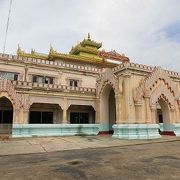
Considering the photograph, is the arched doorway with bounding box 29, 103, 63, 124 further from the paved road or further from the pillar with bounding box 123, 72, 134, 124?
the paved road

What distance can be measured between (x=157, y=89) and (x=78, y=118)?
9.47 m

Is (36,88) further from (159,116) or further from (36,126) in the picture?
(159,116)

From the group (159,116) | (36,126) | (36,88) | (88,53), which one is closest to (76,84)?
(36,88)

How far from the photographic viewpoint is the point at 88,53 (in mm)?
31547

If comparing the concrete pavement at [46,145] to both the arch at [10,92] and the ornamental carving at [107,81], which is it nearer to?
the arch at [10,92]

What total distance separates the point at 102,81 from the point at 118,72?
2.55 m

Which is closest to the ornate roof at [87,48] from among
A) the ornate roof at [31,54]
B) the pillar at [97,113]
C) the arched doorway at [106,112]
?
the ornate roof at [31,54]

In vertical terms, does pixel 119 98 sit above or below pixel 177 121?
above

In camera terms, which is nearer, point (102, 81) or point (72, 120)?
point (102, 81)

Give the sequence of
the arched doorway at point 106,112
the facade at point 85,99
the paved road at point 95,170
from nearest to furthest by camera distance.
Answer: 1. the paved road at point 95,170
2. the facade at point 85,99
3. the arched doorway at point 106,112

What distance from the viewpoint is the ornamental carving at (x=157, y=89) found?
1678cm

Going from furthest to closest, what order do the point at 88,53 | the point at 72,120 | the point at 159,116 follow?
the point at 88,53 < the point at 159,116 < the point at 72,120

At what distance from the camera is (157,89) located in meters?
18.0

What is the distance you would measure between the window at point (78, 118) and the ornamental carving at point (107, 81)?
3772 millimetres
